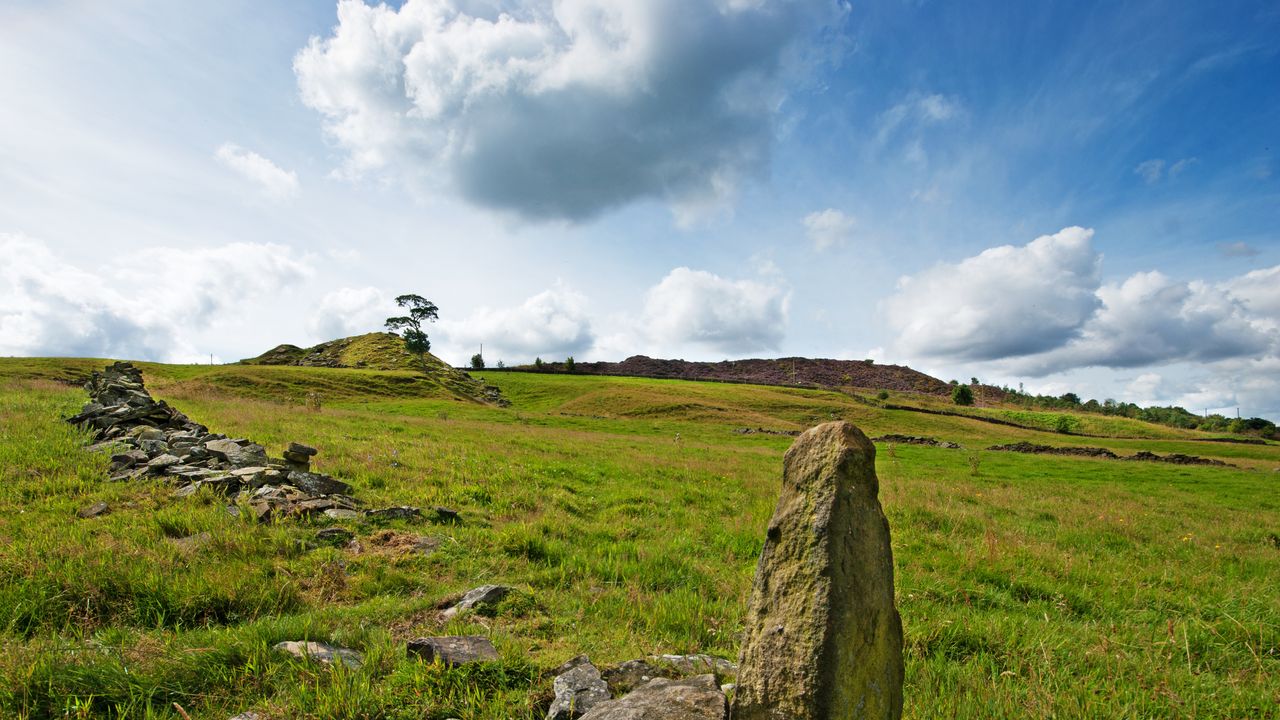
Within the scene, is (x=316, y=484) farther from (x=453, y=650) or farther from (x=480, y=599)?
(x=453, y=650)

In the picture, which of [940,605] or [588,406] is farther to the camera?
[588,406]

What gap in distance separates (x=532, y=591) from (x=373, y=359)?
97.0 m

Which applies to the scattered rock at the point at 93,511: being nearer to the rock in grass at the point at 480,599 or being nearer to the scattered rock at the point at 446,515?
the scattered rock at the point at 446,515

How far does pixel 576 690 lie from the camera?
3.91m

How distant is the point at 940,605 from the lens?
6918mm

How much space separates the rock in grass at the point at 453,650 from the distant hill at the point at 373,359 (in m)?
71.1

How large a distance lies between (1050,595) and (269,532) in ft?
36.9

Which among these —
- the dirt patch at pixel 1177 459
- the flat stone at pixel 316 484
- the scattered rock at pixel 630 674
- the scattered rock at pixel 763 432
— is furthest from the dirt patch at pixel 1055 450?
the flat stone at pixel 316 484

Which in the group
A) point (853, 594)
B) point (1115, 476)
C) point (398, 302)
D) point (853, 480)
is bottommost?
point (1115, 476)

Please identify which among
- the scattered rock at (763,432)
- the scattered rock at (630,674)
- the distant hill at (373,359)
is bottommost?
the scattered rock at (763,432)

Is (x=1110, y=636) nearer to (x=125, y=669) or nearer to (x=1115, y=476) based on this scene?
(x=125, y=669)

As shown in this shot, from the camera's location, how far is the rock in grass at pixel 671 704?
10.8ft

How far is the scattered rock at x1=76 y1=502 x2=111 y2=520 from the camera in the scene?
7.55 m

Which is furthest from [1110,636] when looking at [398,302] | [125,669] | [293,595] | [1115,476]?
[398,302]
